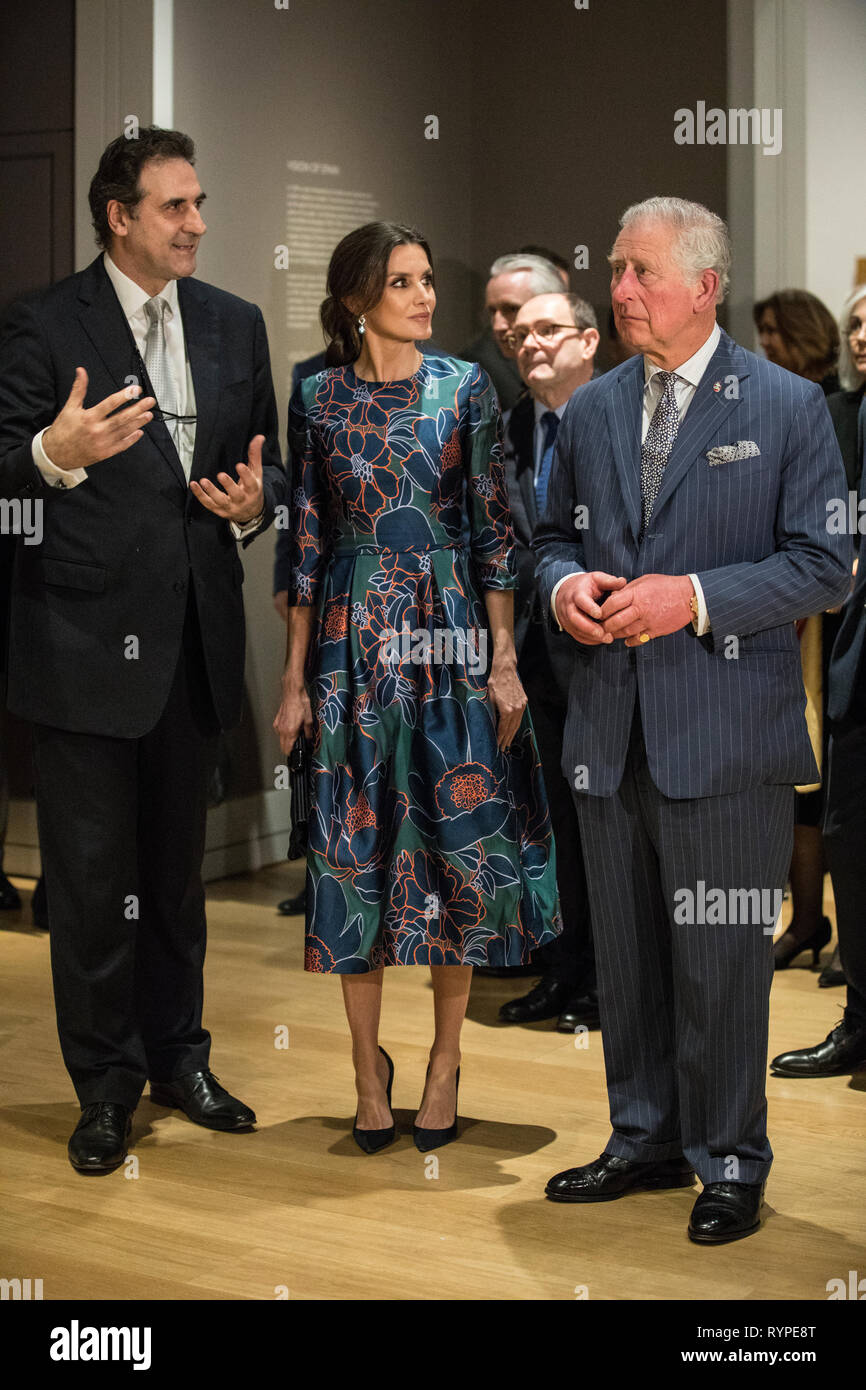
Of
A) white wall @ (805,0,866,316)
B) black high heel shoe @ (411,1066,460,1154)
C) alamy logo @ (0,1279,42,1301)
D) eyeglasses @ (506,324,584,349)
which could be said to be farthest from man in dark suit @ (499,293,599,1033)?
white wall @ (805,0,866,316)

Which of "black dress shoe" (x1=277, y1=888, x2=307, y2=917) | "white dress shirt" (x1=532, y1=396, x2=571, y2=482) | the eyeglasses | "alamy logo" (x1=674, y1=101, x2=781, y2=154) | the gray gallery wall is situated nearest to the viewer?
the eyeglasses

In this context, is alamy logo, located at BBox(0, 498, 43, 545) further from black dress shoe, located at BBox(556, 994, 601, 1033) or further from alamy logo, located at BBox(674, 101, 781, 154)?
alamy logo, located at BBox(674, 101, 781, 154)

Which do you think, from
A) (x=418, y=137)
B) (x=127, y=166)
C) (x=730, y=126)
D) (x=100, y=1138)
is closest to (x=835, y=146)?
(x=730, y=126)

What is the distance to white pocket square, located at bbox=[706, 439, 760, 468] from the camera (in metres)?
2.67

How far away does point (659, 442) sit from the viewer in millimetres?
2771

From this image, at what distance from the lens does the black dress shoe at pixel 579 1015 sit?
4039 millimetres

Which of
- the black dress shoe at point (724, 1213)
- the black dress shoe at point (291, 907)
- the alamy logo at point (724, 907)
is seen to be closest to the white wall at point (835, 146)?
the black dress shoe at point (291, 907)

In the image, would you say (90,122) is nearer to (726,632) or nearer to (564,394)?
(564,394)

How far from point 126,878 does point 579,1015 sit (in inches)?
52.8

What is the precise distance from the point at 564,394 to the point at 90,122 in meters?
2.15

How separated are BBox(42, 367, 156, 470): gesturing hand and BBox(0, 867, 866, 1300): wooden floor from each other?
132cm

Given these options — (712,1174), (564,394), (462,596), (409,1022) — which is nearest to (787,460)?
(462,596)

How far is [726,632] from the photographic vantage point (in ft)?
8.60
